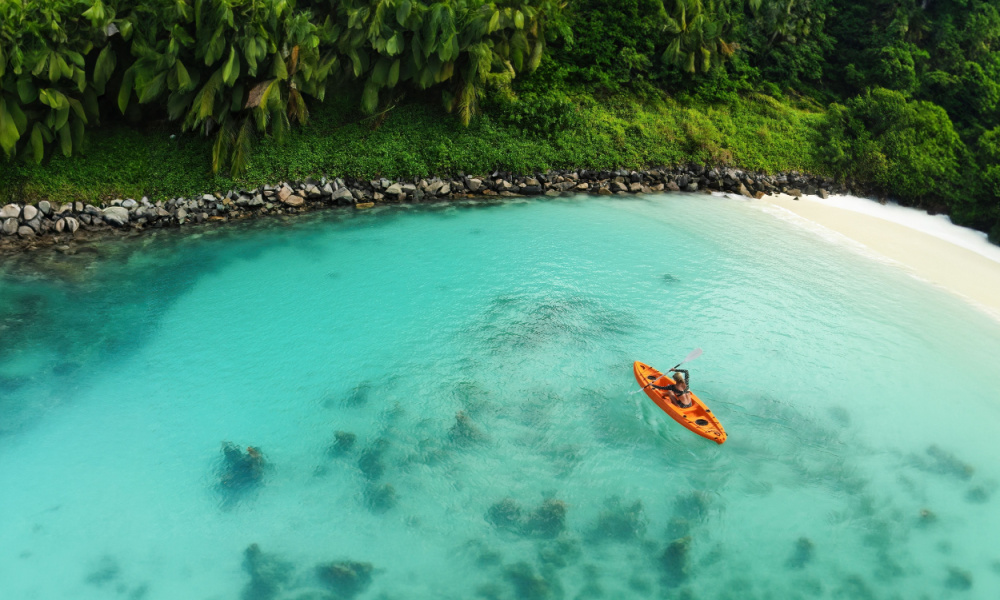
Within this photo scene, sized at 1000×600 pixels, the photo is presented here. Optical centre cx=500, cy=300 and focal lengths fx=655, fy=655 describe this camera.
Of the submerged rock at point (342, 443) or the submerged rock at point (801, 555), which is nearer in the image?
the submerged rock at point (801, 555)

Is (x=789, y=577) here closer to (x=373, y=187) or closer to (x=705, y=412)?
(x=705, y=412)

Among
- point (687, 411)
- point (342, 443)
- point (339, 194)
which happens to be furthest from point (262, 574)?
point (339, 194)

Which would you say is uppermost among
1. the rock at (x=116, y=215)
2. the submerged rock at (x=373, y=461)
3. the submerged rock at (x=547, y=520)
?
the rock at (x=116, y=215)

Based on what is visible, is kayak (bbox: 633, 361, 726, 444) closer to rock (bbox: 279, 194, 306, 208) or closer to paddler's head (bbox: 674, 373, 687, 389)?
paddler's head (bbox: 674, 373, 687, 389)

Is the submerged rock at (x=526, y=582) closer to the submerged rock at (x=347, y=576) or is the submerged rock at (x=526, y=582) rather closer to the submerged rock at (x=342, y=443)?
the submerged rock at (x=347, y=576)

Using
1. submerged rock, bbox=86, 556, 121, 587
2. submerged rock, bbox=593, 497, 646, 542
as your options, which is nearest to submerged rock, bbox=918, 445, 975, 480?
submerged rock, bbox=593, 497, 646, 542

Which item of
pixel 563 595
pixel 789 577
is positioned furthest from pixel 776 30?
pixel 563 595

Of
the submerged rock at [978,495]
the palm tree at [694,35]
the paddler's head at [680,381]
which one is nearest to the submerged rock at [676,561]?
the paddler's head at [680,381]

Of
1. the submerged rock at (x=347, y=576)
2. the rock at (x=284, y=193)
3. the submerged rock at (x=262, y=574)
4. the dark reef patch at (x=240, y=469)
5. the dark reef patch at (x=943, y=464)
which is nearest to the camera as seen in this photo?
the submerged rock at (x=262, y=574)
